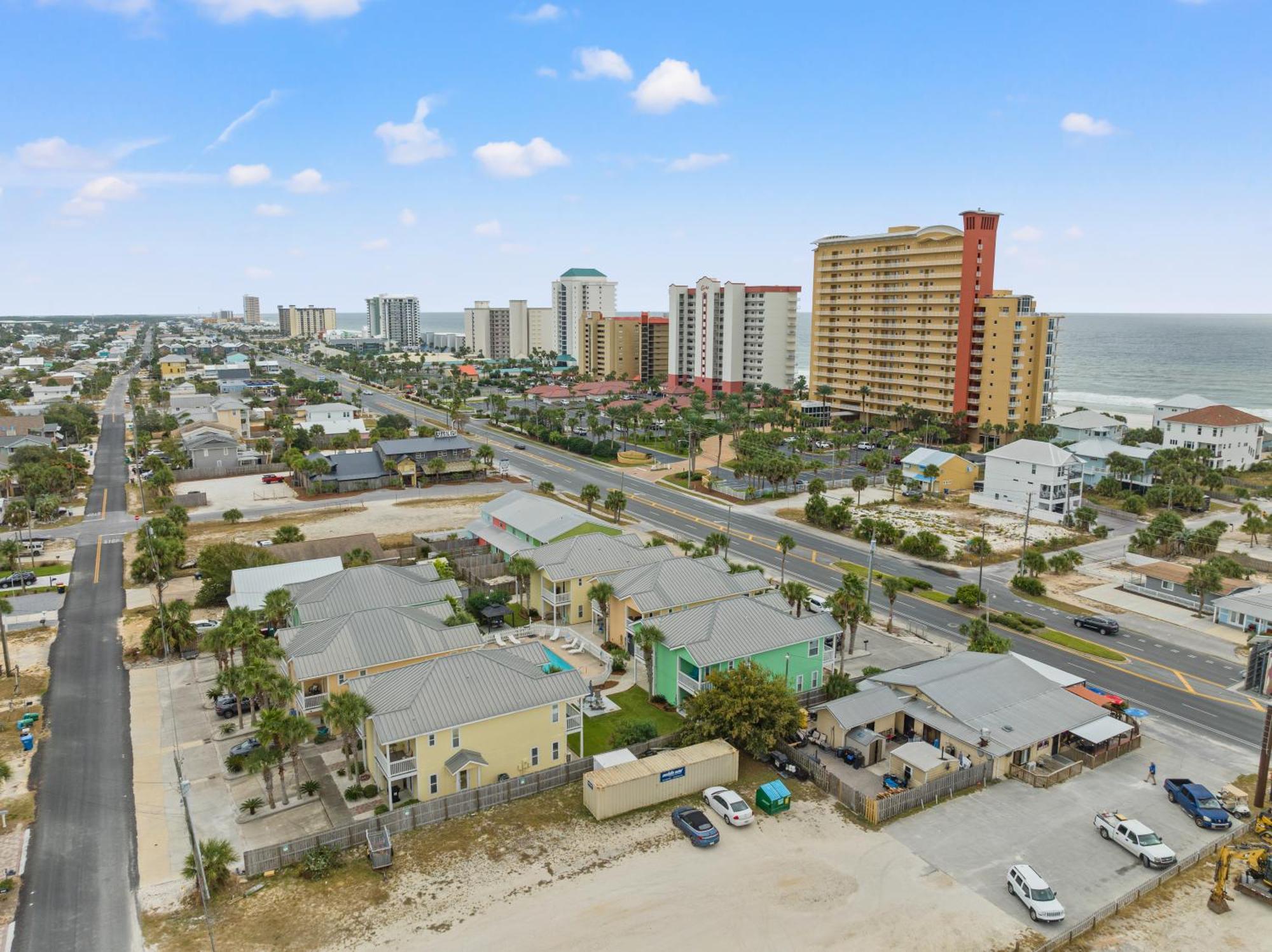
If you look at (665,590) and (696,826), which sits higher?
(665,590)

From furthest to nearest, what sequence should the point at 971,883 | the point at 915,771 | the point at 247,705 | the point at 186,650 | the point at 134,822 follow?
1. the point at 186,650
2. the point at 247,705
3. the point at 915,771
4. the point at 134,822
5. the point at 971,883

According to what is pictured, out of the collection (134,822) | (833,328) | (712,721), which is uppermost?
(833,328)

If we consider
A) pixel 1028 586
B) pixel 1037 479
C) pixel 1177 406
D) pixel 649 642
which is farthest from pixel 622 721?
pixel 1177 406

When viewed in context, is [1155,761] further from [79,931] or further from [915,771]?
[79,931]

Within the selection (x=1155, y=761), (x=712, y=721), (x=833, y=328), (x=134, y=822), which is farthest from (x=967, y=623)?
(x=833, y=328)

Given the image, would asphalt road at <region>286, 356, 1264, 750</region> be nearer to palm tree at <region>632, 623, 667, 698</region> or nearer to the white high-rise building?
palm tree at <region>632, 623, 667, 698</region>

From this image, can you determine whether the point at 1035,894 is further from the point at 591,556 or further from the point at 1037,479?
the point at 1037,479

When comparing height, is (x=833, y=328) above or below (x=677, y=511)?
above
